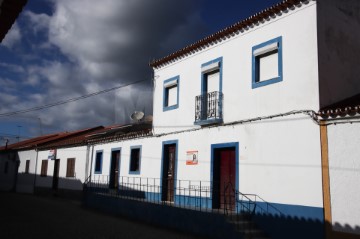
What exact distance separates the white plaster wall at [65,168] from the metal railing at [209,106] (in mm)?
9072

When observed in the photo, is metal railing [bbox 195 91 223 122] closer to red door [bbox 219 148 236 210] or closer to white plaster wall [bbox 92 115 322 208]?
white plaster wall [bbox 92 115 322 208]

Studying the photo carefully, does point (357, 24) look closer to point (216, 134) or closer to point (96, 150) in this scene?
point (216, 134)

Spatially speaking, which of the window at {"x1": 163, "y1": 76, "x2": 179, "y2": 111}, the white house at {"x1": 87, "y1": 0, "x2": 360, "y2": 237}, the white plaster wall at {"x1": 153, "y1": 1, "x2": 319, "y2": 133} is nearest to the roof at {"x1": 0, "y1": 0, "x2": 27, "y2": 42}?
the white house at {"x1": 87, "y1": 0, "x2": 360, "y2": 237}

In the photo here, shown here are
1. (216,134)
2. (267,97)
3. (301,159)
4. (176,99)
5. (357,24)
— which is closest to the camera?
(301,159)

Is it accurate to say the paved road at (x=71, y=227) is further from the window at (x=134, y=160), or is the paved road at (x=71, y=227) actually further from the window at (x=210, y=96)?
the window at (x=210, y=96)

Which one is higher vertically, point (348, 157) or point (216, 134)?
point (216, 134)

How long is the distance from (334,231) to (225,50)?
20.6ft

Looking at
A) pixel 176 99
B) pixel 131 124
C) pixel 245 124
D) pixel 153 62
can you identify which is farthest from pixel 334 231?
pixel 131 124

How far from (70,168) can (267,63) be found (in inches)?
553

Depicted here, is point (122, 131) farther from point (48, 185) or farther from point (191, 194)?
point (191, 194)

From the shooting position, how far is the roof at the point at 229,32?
31.7 feet

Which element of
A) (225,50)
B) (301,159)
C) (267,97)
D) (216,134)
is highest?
(225,50)

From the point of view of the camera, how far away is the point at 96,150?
1825 centimetres

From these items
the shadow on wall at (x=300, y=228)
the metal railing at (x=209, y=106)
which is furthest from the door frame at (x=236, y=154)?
the shadow on wall at (x=300, y=228)
